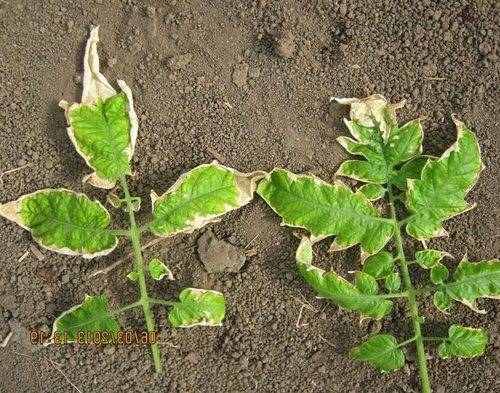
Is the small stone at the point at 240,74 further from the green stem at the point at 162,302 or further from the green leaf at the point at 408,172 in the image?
the green stem at the point at 162,302

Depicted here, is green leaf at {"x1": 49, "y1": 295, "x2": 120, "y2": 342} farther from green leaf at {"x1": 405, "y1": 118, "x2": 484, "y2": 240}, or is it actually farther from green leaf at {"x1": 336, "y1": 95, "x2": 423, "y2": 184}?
green leaf at {"x1": 405, "y1": 118, "x2": 484, "y2": 240}

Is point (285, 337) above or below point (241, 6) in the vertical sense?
below

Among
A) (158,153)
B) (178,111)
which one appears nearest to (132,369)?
(158,153)

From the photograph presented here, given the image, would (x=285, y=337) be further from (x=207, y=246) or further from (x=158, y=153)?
(x=158, y=153)

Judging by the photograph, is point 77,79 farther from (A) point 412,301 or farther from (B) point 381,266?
(A) point 412,301

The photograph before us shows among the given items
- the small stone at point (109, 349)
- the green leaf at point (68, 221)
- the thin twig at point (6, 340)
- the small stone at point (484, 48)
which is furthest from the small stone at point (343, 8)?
the thin twig at point (6, 340)
